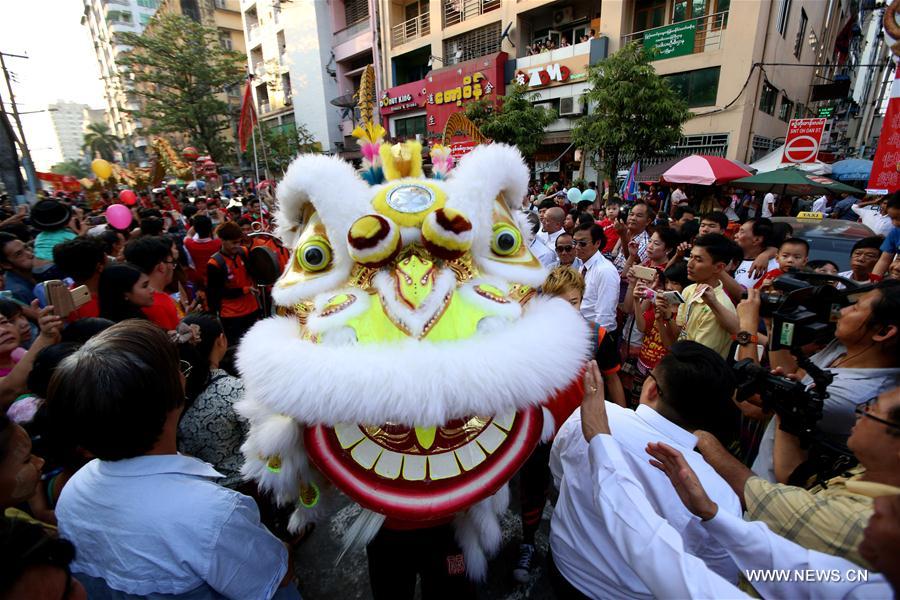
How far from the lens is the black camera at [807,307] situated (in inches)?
64.0

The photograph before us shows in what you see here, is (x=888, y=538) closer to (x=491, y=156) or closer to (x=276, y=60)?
(x=491, y=156)

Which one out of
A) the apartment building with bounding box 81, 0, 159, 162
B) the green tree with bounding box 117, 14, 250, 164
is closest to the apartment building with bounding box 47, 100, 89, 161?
the apartment building with bounding box 81, 0, 159, 162

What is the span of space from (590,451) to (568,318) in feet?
1.40

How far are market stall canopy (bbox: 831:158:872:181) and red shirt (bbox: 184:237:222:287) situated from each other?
1608 cm

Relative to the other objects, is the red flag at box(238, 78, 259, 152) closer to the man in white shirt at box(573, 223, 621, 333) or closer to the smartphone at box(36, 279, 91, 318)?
the smartphone at box(36, 279, 91, 318)

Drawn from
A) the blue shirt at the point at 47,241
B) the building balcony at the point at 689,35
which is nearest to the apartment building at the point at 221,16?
the building balcony at the point at 689,35

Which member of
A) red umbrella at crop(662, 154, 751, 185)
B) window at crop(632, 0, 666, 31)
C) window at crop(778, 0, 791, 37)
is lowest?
red umbrella at crop(662, 154, 751, 185)

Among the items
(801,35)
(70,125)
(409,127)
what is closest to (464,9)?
(409,127)

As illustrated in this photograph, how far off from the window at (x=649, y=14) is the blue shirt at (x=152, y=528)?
17791 mm

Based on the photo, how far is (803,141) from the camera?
28.6 ft

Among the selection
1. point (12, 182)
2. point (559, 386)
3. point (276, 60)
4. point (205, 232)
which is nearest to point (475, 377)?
point (559, 386)

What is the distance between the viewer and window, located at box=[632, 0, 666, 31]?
13.9m

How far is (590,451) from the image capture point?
49.5 inches

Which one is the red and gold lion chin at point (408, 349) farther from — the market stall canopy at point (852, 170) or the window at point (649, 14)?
the window at point (649, 14)
